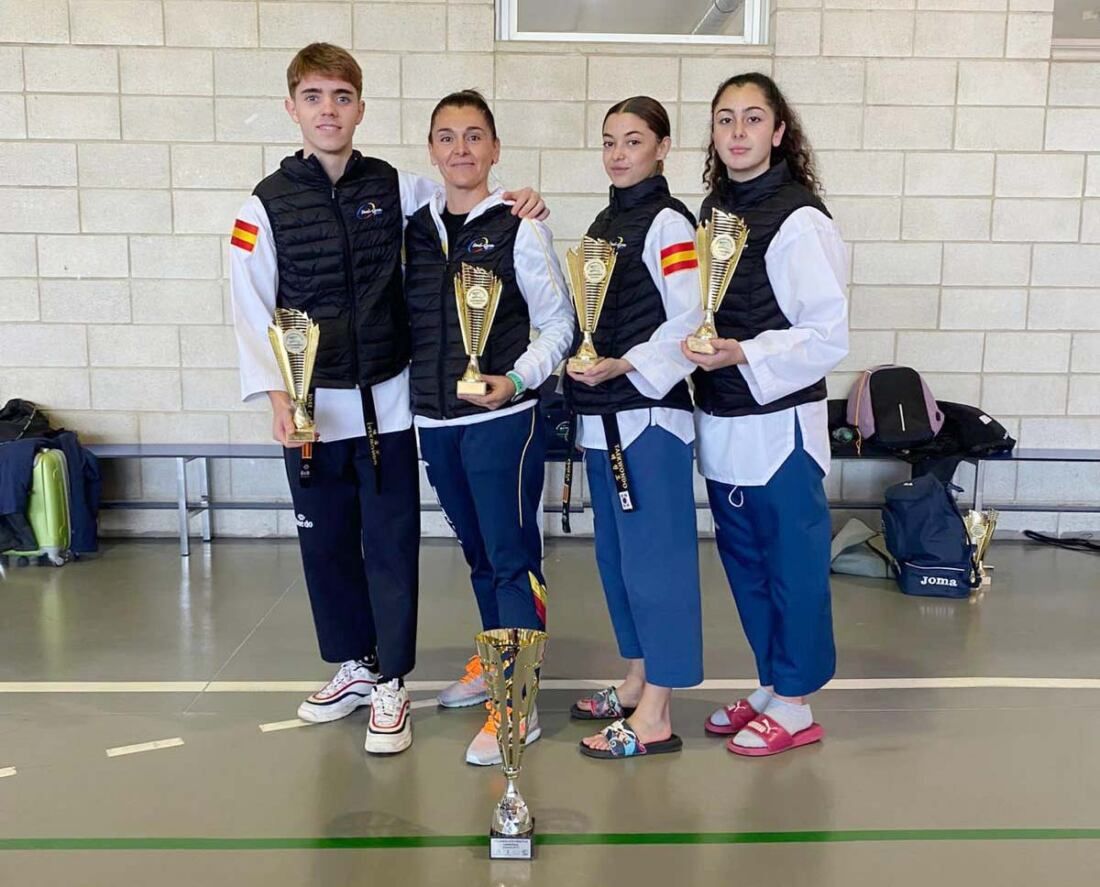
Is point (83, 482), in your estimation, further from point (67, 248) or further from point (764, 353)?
point (764, 353)

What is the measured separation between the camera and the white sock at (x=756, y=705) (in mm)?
2578

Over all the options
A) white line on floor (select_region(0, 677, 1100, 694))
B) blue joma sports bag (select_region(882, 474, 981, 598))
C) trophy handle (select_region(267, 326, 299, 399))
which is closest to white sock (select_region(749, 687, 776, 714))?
white line on floor (select_region(0, 677, 1100, 694))

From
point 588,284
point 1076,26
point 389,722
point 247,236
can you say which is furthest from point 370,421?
point 1076,26

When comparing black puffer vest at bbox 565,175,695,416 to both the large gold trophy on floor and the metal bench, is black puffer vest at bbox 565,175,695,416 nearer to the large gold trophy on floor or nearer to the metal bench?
the metal bench

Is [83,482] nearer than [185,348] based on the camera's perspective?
Yes

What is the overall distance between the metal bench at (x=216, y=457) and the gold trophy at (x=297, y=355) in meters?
2.09

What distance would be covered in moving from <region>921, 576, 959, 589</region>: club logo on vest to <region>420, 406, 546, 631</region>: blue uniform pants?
6.40 feet

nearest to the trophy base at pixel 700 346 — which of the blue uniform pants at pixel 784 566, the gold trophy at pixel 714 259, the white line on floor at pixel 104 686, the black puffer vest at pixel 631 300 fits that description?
the gold trophy at pixel 714 259

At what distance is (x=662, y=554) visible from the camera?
92.3 inches

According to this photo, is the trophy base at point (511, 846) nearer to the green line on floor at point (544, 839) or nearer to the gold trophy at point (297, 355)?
the green line on floor at point (544, 839)

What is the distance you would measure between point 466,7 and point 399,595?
2911 millimetres

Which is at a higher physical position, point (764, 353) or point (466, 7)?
point (466, 7)

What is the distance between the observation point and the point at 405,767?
2.38 m

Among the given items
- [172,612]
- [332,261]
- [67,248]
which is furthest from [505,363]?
[67,248]
